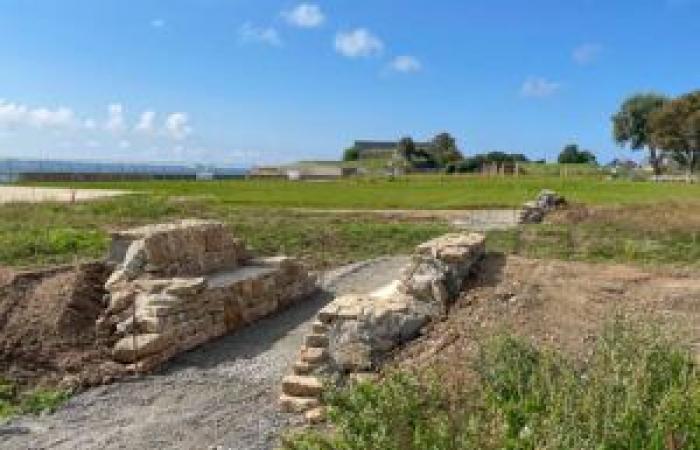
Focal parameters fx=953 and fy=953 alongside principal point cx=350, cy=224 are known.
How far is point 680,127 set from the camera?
3597 inches

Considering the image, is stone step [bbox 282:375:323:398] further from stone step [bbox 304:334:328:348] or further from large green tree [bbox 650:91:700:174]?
large green tree [bbox 650:91:700:174]

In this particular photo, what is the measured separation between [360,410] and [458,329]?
4.77m

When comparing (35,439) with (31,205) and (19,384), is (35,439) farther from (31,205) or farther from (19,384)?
(31,205)

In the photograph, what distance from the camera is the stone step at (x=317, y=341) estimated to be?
37.5 feet

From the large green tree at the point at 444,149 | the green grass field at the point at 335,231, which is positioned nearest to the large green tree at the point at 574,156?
the large green tree at the point at 444,149

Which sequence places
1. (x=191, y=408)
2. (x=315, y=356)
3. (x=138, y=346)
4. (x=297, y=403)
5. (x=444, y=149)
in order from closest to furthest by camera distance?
(x=297, y=403)
(x=191, y=408)
(x=315, y=356)
(x=138, y=346)
(x=444, y=149)

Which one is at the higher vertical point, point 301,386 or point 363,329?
point 363,329

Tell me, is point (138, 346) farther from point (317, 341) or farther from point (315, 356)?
point (315, 356)

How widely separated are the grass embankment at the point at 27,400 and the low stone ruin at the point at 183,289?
1255 mm

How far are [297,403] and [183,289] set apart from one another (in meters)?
3.67

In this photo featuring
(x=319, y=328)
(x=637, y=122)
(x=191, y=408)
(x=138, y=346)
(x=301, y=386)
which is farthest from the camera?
(x=637, y=122)

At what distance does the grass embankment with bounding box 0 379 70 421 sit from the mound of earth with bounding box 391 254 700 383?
13.5 feet

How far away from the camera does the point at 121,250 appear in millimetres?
15719

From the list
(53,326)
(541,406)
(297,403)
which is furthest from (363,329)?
(53,326)
